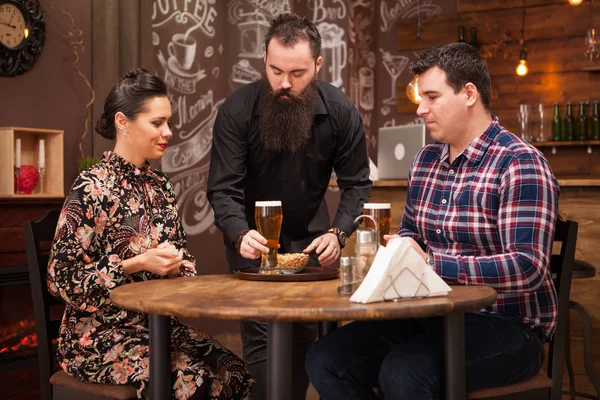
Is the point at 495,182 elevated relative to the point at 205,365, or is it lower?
elevated

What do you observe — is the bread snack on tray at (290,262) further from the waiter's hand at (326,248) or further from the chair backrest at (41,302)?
the chair backrest at (41,302)

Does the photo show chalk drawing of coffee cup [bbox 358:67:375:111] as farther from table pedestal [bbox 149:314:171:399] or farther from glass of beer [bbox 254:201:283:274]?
table pedestal [bbox 149:314:171:399]

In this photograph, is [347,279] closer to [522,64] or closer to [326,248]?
[326,248]

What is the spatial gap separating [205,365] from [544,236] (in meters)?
1.02

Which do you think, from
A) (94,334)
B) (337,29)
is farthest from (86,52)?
(94,334)

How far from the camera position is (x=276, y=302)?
1741mm

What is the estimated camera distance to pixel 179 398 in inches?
83.4

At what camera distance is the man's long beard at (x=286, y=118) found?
9.82ft

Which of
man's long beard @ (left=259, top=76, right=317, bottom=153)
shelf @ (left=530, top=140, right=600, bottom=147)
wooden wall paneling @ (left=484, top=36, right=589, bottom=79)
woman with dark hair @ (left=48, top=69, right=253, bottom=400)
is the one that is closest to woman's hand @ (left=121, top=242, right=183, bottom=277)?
woman with dark hair @ (left=48, top=69, right=253, bottom=400)

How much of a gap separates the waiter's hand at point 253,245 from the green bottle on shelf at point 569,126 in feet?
15.7

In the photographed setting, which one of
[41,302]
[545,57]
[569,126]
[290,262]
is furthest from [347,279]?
[545,57]

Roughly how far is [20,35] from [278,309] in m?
3.12

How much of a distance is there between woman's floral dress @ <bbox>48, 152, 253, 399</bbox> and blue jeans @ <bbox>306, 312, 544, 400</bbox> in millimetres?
330

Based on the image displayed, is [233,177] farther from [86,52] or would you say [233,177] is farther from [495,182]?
[86,52]
